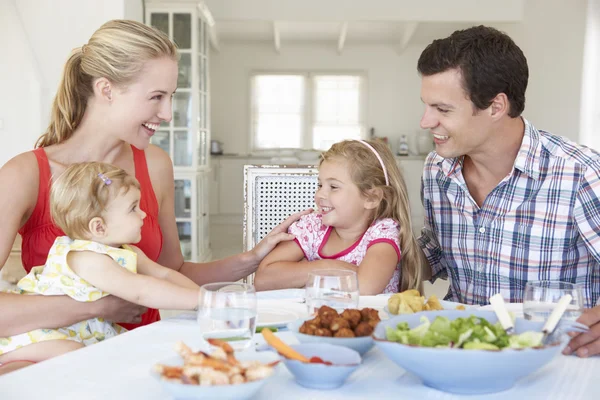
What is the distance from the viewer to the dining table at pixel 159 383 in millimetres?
855

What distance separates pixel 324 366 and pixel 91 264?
0.67 m

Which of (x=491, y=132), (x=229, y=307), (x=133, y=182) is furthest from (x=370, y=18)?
(x=229, y=307)

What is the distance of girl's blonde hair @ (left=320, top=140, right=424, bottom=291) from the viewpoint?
190cm

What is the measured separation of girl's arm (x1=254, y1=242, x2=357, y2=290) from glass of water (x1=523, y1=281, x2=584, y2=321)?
0.73 metres

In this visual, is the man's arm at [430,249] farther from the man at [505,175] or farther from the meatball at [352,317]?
the meatball at [352,317]

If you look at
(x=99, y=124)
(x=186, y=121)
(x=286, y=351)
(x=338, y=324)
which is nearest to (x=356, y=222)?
(x=99, y=124)

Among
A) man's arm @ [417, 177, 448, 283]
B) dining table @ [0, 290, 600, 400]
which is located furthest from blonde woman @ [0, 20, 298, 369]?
man's arm @ [417, 177, 448, 283]

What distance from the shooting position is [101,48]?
1.67 m

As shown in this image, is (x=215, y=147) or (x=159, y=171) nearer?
(x=159, y=171)

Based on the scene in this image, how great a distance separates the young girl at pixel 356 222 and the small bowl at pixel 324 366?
90cm

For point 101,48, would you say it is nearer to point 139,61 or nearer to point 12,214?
point 139,61

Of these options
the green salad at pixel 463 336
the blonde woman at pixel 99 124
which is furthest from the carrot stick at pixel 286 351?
the blonde woman at pixel 99 124

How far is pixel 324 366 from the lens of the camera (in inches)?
32.8

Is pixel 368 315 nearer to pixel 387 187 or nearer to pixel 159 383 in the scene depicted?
pixel 159 383
